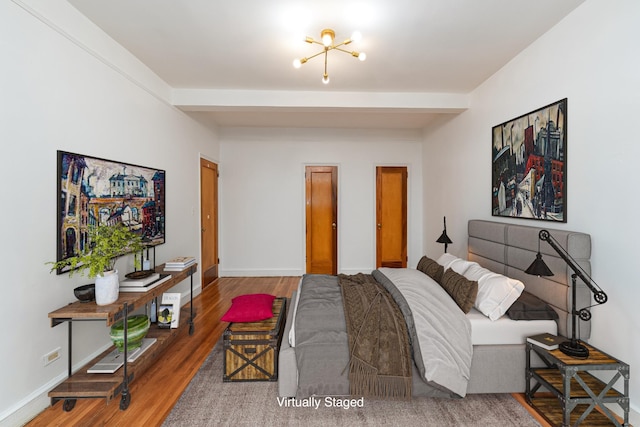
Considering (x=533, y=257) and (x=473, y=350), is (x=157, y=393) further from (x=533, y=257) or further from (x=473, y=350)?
(x=533, y=257)

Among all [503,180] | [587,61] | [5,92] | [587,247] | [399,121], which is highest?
[399,121]

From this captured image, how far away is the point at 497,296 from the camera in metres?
2.09

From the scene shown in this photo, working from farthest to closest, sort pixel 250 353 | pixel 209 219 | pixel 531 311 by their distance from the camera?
1. pixel 209 219
2. pixel 250 353
3. pixel 531 311

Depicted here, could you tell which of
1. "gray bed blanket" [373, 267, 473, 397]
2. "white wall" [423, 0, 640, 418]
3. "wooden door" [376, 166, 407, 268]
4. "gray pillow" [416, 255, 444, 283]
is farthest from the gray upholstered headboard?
"wooden door" [376, 166, 407, 268]

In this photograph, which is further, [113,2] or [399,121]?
[399,121]

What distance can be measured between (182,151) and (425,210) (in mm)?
4151

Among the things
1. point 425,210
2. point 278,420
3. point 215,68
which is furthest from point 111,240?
point 425,210

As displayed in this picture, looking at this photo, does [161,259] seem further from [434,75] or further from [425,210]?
[425,210]

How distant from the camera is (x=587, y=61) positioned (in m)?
1.98

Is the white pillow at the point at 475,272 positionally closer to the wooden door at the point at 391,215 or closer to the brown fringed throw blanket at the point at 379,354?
the brown fringed throw blanket at the point at 379,354

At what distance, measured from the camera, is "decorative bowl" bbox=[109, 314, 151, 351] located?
2.04m

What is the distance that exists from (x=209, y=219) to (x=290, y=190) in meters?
1.51

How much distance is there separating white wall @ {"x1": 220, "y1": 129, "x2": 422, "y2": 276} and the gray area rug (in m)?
3.18

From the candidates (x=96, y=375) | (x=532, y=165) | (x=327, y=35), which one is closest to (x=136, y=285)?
(x=96, y=375)
